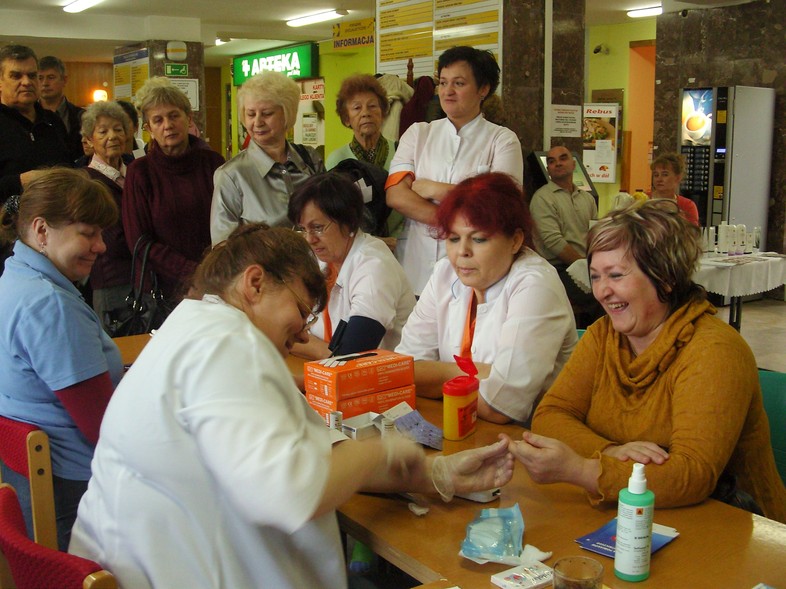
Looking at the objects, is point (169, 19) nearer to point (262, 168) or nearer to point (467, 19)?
point (467, 19)

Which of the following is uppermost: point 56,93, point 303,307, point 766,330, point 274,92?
point 56,93

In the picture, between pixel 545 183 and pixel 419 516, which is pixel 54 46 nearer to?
pixel 545 183

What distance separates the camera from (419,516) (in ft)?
5.36

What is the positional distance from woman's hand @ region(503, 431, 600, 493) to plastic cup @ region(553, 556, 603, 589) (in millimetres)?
365

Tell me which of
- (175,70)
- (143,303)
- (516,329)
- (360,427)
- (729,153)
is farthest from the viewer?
(175,70)

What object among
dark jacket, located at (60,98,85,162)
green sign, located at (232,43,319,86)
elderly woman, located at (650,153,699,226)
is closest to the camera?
dark jacket, located at (60,98,85,162)

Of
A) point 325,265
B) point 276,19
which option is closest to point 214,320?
point 325,265

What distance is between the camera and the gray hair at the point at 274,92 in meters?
3.62

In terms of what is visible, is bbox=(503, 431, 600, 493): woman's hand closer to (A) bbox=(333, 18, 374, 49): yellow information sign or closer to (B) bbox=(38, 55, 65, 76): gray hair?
(B) bbox=(38, 55, 65, 76): gray hair

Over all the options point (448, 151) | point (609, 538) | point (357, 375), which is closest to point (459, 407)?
point (357, 375)

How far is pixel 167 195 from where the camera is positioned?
369 centimetres

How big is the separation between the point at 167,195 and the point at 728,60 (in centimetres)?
726

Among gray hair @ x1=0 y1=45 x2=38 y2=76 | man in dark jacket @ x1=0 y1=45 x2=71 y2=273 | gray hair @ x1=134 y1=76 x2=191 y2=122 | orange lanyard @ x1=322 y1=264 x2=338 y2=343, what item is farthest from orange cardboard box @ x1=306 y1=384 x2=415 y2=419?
gray hair @ x1=0 y1=45 x2=38 y2=76

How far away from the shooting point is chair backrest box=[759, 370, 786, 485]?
81.1 inches
